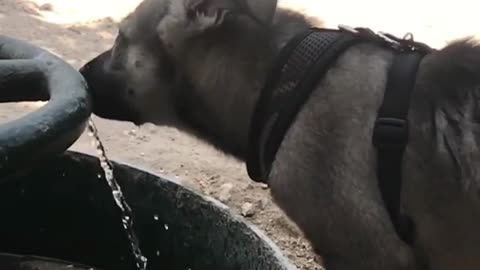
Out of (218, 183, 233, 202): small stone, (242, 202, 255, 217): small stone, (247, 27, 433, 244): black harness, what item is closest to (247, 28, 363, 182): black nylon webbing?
(247, 27, 433, 244): black harness

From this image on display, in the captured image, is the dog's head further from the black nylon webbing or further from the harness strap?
the harness strap

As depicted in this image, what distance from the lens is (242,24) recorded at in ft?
9.02

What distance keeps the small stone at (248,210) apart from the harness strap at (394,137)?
139 centimetres

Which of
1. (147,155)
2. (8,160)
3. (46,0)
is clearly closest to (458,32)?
(147,155)

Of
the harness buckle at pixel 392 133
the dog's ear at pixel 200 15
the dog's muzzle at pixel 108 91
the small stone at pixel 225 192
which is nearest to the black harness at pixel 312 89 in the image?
the harness buckle at pixel 392 133

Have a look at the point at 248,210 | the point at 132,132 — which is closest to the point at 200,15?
the point at 248,210

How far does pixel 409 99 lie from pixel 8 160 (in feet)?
4.25

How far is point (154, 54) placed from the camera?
2926 millimetres

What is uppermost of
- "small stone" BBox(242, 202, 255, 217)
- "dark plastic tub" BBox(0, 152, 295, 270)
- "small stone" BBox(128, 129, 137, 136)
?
"dark plastic tub" BBox(0, 152, 295, 270)

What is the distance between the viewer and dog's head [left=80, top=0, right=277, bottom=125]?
275 centimetres

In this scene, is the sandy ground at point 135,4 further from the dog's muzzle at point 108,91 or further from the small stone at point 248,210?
the dog's muzzle at point 108,91

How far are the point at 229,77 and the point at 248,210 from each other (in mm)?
1203

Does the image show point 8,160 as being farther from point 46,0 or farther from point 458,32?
point 46,0

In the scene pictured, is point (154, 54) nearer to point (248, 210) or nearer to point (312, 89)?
point (312, 89)
